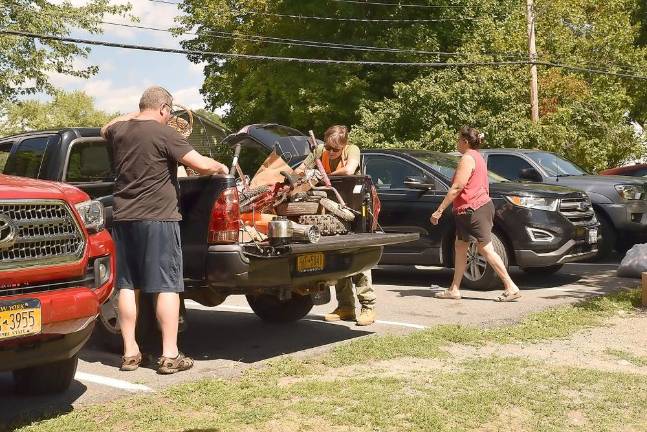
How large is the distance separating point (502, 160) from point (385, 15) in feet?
63.0

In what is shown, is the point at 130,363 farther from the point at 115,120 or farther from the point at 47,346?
the point at 115,120

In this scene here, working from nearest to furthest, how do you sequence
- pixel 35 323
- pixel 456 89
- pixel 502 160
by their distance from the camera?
1. pixel 35 323
2. pixel 502 160
3. pixel 456 89

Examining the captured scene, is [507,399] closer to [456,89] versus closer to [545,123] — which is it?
[456,89]

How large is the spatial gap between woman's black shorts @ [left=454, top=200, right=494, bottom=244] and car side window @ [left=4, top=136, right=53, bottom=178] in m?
4.60

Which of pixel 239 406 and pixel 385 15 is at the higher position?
pixel 385 15

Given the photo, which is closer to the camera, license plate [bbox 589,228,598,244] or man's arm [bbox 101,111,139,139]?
man's arm [bbox 101,111,139,139]

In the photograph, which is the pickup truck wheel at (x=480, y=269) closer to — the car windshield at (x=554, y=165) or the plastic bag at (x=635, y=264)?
the plastic bag at (x=635, y=264)

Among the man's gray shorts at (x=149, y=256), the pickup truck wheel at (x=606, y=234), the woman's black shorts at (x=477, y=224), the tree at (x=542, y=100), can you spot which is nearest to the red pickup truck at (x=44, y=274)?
the man's gray shorts at (x=149, y=256)

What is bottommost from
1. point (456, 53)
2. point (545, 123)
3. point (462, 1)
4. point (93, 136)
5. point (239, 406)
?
point (239, 406)

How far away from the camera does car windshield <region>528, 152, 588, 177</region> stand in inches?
516

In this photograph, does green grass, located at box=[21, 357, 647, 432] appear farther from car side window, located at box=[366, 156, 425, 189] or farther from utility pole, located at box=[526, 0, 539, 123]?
utility pole, located at box=[526, 0, 539, 123]

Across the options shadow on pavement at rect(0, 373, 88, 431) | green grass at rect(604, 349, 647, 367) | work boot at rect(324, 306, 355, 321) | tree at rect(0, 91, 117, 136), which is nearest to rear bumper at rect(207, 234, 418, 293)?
work boot at rect(324, 306, 355, 321)

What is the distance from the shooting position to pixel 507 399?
5.09 metres

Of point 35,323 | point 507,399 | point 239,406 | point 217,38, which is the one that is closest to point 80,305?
point 35,323
